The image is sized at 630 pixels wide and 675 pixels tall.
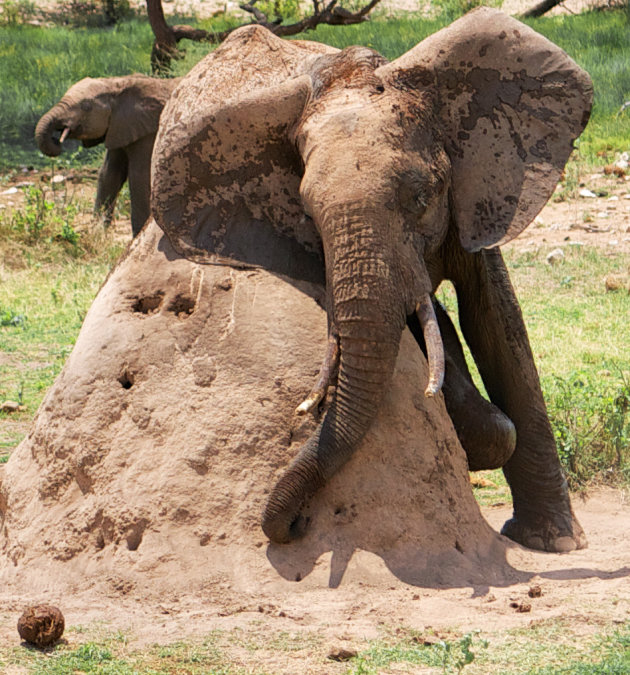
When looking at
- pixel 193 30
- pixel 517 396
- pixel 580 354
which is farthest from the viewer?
pixel 193 30

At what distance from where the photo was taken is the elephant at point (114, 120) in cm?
1224

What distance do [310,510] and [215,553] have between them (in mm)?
351

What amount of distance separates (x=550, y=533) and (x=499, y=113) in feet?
6.13

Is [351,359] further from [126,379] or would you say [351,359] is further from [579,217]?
[579,217]

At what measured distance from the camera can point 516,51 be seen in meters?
4.85

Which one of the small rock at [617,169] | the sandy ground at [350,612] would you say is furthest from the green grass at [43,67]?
the sandy ground at [350,612]

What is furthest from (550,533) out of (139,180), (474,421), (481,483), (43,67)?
(43,67)

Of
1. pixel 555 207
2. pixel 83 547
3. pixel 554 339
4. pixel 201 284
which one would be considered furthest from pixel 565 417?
pixel 555 207

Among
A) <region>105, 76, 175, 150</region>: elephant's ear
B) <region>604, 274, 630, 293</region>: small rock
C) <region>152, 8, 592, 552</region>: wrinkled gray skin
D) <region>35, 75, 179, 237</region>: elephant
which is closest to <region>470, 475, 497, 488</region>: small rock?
<region>152, 8, 592, 552</region>: wrinkled gray skin

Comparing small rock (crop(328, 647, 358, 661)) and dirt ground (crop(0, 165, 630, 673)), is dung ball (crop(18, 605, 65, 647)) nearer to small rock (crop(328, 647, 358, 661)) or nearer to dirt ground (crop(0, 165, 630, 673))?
dirt ground (crop(0, 165, 630, 673))

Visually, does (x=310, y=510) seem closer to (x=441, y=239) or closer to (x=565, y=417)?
(x=441, y=239)

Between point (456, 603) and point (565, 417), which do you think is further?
point (565, 417)

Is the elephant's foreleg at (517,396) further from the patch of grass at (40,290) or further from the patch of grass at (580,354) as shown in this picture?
the patch of grass at (40,290)

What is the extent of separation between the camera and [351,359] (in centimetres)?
408
